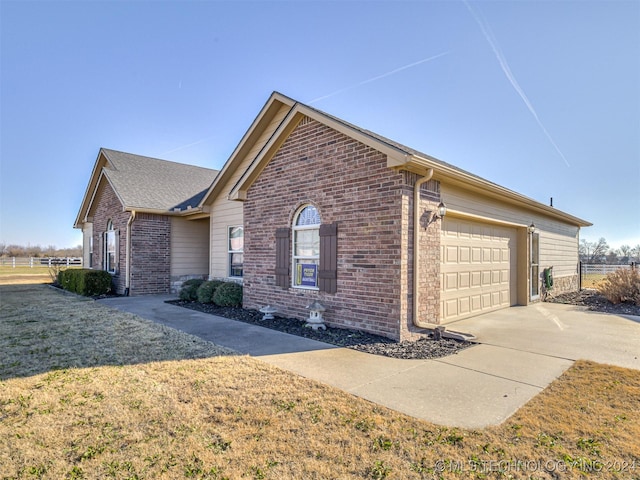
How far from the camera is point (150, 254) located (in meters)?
13.4

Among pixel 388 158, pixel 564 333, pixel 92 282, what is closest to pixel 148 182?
pixel 92 282

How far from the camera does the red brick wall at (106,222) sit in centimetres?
1372

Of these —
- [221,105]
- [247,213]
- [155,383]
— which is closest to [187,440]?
[155,383]

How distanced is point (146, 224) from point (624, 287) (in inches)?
659

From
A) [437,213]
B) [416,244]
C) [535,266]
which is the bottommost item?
[535,266]

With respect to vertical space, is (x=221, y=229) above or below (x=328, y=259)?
above

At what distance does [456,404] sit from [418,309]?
9.43 feet

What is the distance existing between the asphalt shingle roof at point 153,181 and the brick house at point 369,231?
4.27 metres

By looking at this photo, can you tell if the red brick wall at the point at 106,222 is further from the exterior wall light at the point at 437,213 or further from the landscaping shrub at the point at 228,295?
the exterior wall light at the point at 437,213

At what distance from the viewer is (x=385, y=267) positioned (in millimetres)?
6398

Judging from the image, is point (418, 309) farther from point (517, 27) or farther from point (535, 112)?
point (535, 112)

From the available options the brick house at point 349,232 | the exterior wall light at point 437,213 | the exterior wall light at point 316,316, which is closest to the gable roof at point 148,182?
the brick house at point 349,232

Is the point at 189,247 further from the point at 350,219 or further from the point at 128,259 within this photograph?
the point at 350,219

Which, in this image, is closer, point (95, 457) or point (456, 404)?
point (95, 457)
